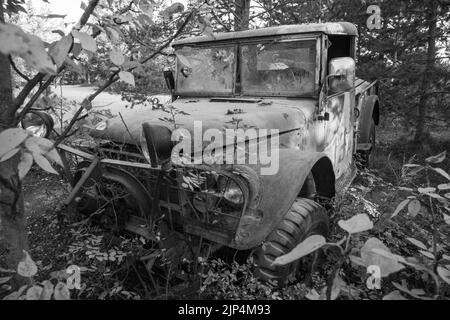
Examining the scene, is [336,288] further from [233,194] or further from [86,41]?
[86,41]

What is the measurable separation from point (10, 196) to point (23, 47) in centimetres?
101

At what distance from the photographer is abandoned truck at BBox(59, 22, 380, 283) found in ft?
7.48

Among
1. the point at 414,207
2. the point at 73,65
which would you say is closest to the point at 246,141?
the point at 414,207

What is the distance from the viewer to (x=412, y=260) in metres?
1.52

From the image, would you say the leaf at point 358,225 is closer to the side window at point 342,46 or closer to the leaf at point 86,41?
the leaf at point 86,41

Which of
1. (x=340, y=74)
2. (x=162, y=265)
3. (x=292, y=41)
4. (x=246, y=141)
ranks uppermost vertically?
(x=292, y=41)

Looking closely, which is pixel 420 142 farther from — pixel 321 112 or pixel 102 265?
pixel 102 265

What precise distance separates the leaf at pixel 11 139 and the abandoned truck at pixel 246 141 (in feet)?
2.53

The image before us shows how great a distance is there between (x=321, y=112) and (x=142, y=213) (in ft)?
6.73

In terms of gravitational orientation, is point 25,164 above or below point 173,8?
below

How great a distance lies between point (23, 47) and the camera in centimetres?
90
